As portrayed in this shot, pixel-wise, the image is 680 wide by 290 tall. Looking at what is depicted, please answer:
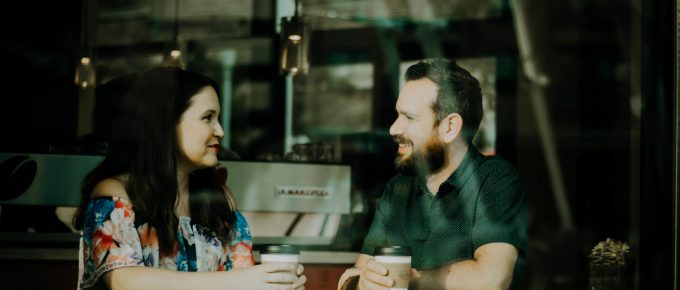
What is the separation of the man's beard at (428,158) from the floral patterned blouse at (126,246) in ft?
2.70

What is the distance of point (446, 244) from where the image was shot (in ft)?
9.35

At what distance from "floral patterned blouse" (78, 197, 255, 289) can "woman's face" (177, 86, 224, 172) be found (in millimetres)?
176

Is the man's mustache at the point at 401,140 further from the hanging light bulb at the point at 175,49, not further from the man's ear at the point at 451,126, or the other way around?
the hanging light bulb at the point at 175,49

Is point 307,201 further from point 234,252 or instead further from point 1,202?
point 234,252

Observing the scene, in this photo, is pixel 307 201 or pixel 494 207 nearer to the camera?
pixel 494 207

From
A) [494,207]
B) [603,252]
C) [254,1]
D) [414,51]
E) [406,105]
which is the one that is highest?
[254,1]

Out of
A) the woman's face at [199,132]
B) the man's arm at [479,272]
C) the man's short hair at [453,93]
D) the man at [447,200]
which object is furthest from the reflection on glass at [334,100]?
the woman's face at [199,132]

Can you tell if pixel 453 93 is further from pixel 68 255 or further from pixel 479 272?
pixel 68 255

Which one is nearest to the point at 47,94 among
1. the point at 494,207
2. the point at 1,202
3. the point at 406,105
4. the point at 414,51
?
the point at 1,202

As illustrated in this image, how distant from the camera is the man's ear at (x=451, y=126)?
297 cm

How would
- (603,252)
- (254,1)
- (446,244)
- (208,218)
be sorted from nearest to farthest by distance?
(208,218) → (446,244) → (603,252) → (254,1)

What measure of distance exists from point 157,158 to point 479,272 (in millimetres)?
1046

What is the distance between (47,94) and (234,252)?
273cm

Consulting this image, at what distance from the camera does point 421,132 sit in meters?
2.97
